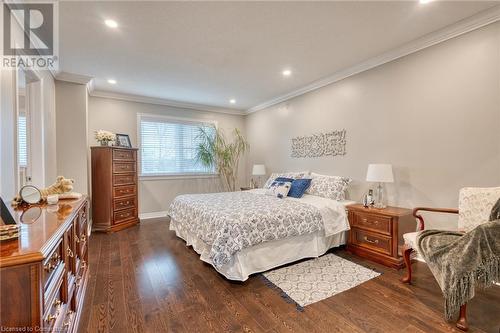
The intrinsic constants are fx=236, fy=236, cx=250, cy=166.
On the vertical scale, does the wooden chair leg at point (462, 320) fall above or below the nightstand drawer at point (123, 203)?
below

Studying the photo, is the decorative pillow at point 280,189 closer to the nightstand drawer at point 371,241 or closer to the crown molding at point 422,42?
the nightstand drawer at point 371,241

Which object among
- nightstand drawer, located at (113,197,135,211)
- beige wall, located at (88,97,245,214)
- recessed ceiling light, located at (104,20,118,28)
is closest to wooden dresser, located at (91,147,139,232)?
nightstand drawer, located at (113,197,135,211)

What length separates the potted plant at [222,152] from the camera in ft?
19.0

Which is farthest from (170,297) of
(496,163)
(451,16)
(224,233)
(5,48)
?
(451,16)

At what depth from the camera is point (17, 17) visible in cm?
221

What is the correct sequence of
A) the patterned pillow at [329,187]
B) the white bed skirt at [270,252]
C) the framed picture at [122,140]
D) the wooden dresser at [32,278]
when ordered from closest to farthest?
the wooden dresser at [32,278], the white bed skirt at [270,252], the patterned pillow at [329,187], the framed picture at [122,140]

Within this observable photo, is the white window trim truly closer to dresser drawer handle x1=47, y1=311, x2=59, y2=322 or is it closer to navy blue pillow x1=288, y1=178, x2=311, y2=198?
navy blue pillow x1=288, y1=178, x2=311, y2=198

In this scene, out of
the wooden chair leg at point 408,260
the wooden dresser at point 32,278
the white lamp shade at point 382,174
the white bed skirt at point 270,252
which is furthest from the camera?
the white lamp shade at point 382,174

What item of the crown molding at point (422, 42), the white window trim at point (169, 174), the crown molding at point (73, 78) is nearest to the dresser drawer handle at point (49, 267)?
the crown molding at point (73, 78)

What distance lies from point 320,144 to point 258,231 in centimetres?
233

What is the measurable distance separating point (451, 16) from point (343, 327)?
10.2ft

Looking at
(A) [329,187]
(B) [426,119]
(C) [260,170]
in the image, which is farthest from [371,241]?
(C) [260,170]

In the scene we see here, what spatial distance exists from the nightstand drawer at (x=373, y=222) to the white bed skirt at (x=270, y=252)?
328 mm

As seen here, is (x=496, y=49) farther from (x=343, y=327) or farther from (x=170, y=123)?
(x=170, y=123)
